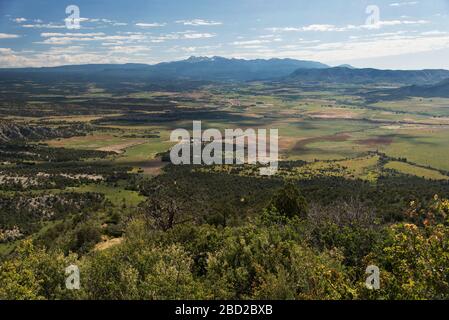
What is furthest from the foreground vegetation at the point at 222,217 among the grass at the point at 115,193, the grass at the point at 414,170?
the grass at the point at 414,170

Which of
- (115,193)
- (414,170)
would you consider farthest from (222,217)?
(414,170)

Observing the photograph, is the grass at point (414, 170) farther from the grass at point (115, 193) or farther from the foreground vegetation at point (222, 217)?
the grass at point (115, 193)

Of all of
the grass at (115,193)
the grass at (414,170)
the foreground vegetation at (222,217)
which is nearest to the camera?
the foreground vegetation at (222,217)

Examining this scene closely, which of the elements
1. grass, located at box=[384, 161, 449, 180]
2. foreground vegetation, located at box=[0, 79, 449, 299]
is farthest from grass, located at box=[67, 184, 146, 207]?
grass, located at box=[384, 161, 449, 180]

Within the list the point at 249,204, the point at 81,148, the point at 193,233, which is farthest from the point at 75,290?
the point at 81,148

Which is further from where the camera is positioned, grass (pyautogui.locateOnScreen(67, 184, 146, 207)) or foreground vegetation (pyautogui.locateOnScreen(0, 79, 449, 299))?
grass (pyautogui.locateOnScreen(67, 184, 146, 207))

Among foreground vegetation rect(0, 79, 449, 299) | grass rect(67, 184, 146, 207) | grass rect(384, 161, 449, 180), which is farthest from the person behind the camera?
grass rect(384, 161, 449, 180)

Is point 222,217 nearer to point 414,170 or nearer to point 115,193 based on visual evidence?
point 115,193

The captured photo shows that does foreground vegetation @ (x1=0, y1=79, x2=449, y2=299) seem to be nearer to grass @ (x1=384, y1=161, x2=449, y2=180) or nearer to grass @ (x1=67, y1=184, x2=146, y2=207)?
grass @ (x1=67, y1=184, x2=146, y2=207)

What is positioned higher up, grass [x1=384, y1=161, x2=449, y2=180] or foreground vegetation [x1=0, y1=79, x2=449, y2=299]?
foreground vegetation [x1=0, y1=79, x2=449, y2=299]

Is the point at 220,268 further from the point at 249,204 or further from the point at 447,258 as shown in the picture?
the point at 249,204

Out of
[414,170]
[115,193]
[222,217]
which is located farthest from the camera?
[414,170]
